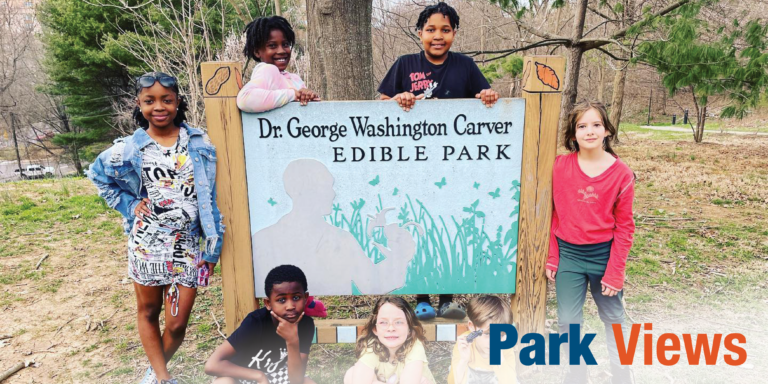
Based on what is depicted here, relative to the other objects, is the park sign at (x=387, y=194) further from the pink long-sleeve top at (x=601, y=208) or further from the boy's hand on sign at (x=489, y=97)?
the pink long-sleeve top at (x=601, y=208)

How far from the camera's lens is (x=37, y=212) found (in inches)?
255

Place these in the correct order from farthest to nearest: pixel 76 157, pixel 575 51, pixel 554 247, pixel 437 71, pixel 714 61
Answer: pixel 76 157 < pixel 575 51 < pixel 714 61 < pixel 437 71 < pixel 554 247

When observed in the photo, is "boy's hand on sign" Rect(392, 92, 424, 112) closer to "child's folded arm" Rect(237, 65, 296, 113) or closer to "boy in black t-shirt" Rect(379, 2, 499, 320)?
"boy in black t-shirt" Rect(379, 2, 499, 320)

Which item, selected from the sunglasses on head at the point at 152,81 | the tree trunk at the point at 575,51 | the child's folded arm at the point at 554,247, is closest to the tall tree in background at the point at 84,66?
the tree trunk at the point at 575,51

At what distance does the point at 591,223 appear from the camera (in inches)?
88.7

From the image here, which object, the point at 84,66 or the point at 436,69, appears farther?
the point at 84,66

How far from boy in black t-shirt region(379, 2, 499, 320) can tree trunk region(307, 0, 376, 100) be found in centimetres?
105

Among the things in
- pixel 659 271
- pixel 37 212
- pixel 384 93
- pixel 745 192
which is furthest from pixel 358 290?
pixel 745 192

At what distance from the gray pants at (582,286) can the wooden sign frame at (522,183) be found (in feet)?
0.49

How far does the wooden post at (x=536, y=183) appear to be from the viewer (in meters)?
2.30

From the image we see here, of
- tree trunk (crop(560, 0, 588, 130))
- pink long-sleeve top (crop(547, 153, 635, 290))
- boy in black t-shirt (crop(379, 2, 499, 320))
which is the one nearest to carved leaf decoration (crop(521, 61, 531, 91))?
boy in black t-shirt (crop(379, 2, 499, 320))

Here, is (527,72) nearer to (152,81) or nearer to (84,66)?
(152,81)

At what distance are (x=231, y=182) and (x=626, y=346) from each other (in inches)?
93.1

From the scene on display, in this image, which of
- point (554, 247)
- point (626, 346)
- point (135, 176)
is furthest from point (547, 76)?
point (135, 176)
